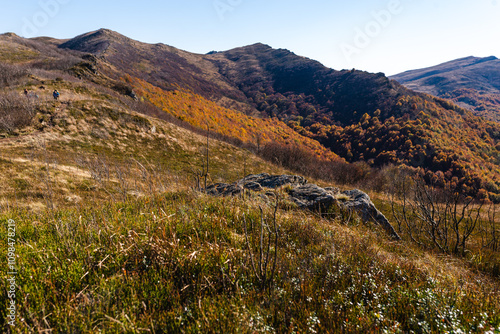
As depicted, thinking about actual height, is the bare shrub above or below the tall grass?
below

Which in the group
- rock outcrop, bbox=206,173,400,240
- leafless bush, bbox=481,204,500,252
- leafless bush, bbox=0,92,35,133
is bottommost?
leafless bush, bbox=481,204,500,252

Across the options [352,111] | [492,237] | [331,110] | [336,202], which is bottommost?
[492,237]

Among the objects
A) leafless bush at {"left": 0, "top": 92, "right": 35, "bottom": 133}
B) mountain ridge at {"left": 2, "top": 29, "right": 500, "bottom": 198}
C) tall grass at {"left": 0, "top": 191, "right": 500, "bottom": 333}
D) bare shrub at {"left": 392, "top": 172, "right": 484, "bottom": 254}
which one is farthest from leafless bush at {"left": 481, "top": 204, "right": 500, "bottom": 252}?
mountain ridge at {"left": 2, "top": 29, "right": 500, "bottom": 198}

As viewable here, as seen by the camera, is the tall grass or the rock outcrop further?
the rock outcrop

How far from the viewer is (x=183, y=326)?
1.83 metres

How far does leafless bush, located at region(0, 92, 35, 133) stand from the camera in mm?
18322

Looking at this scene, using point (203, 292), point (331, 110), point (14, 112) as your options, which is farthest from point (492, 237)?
point (331, 110)

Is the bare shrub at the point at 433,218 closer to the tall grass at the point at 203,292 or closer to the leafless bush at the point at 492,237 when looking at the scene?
the leafless bush at the point at 492,237

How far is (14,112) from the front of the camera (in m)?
19.3

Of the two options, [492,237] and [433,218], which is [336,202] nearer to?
[433,218]

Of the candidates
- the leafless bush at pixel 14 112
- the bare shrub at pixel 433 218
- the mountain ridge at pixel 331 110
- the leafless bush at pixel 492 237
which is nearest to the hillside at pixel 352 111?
the mountain ridge at pixel 331 110

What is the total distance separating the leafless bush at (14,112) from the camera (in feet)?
60.1

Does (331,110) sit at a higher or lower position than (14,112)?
higher

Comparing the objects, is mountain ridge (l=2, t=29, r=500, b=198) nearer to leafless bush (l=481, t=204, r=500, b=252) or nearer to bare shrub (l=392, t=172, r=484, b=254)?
bare shrub (l=392, t=172, r=484, b=254)
